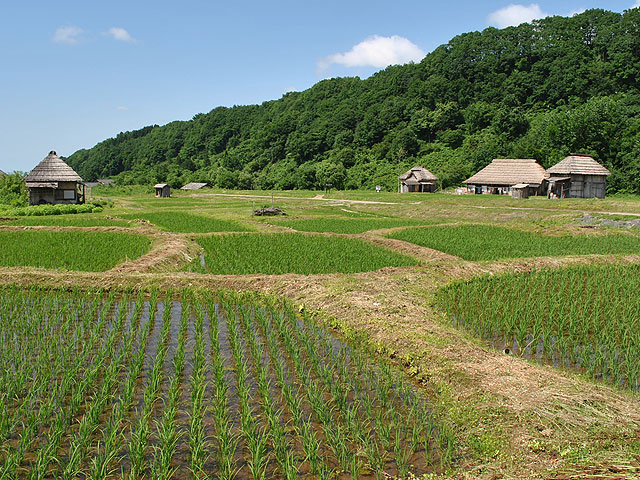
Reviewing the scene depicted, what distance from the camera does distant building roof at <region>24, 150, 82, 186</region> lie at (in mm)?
27797

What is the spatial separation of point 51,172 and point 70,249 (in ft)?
59.7

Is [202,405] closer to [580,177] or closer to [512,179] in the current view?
[580,177]

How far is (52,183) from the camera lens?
27875mm

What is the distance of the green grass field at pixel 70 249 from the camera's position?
1104cm

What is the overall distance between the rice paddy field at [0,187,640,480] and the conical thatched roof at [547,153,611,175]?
2102 centimetres

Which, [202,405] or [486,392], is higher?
[486,392]

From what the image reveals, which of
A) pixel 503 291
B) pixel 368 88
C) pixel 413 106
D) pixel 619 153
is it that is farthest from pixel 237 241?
pixel 368 88

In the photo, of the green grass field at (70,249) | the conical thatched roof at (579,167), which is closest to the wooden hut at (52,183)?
the green grass field at (70,249)

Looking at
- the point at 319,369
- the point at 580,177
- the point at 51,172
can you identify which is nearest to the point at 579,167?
the point at 580,177

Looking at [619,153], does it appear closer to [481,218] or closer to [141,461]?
[481,218]

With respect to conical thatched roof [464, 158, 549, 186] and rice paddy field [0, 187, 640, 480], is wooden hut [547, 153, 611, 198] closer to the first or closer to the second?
conical thatched roof [464, 158, 549, 186]

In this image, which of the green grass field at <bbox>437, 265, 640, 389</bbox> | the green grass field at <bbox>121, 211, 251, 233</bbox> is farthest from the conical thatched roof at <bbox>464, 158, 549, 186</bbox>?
the green grass field at <bbox>437, 265, 640, 389</bbox>

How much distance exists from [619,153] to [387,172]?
72.6ft

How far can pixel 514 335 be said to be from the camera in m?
6.53
